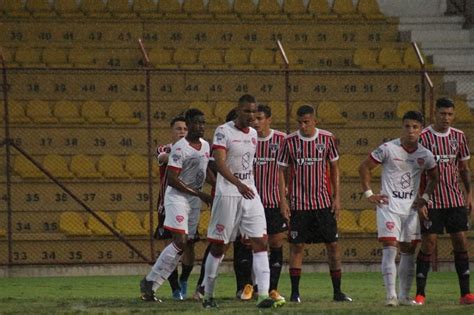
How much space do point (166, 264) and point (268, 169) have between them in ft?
6.25

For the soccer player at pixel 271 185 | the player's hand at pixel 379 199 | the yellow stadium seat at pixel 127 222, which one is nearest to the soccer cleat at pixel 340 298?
the soccer player at pixel 271 185

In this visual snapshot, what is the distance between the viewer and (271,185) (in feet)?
52.0

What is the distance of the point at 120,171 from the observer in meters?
22.3

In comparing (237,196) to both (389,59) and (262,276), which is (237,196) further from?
(389,59)

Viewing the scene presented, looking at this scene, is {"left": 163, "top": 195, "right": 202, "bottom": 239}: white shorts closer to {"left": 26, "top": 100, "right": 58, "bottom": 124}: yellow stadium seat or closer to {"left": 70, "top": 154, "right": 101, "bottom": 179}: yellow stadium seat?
{"left": 70, "top": 154, "right": 101, "bottom": 179}: yellow stadium seat

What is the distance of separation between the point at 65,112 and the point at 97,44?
2.20 metres

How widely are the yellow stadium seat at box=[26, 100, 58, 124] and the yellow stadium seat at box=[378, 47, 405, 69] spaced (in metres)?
6.11

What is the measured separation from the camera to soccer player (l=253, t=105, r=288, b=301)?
51.4 ft

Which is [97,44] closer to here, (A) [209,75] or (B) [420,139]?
(A) [209,75]

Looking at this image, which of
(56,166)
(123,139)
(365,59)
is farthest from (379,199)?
(365,59)

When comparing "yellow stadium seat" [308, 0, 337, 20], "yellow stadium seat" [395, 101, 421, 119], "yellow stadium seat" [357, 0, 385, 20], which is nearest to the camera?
"yellow stadium seat" [395, 101, 421, 119]

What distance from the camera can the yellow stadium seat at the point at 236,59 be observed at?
23.9 m

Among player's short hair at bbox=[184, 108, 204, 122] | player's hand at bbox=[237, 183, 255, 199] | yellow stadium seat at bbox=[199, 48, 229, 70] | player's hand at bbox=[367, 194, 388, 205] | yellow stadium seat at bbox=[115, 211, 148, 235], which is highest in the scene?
yellow stadium seat at bbox=[199, 48, 229, 70]

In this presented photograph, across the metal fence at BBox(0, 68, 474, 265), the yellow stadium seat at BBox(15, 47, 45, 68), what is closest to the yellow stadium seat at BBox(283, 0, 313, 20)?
→ the metal fence at BBox(0, 68, 474, 265)
